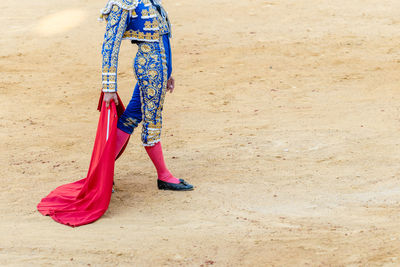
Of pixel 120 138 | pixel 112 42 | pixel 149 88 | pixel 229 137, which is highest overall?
pixel 112 42

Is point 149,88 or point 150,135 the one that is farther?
point 150,135

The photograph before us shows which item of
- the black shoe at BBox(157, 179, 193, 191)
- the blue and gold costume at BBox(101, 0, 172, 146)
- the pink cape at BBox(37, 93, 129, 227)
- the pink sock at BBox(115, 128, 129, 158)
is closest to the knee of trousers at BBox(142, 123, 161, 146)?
the blue and gold costume at BBox(101, 0, 172, 146)

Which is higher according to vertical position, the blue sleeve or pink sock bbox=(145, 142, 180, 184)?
the blue sleeve

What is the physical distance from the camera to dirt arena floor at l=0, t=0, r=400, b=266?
161 inches

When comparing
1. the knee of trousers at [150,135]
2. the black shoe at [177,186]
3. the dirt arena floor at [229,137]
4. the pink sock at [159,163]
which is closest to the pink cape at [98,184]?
the dirt arena floor at [229,137]

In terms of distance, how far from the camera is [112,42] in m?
4.47

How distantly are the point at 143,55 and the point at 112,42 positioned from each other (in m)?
0.26

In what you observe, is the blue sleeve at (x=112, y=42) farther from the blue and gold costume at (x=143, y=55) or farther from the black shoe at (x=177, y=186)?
the black shoe at (x=177, y=186)

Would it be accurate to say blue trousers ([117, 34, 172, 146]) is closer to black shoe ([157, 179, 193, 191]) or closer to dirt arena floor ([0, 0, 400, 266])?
black shoe ([157, 179, 193, 191])

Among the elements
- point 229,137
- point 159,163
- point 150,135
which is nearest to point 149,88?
point 150,135

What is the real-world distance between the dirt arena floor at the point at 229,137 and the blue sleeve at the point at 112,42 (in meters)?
0.95

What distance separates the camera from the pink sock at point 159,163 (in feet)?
16.2

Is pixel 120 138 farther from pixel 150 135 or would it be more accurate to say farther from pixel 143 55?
pixel 143 55

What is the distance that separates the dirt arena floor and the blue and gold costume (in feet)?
2.01
